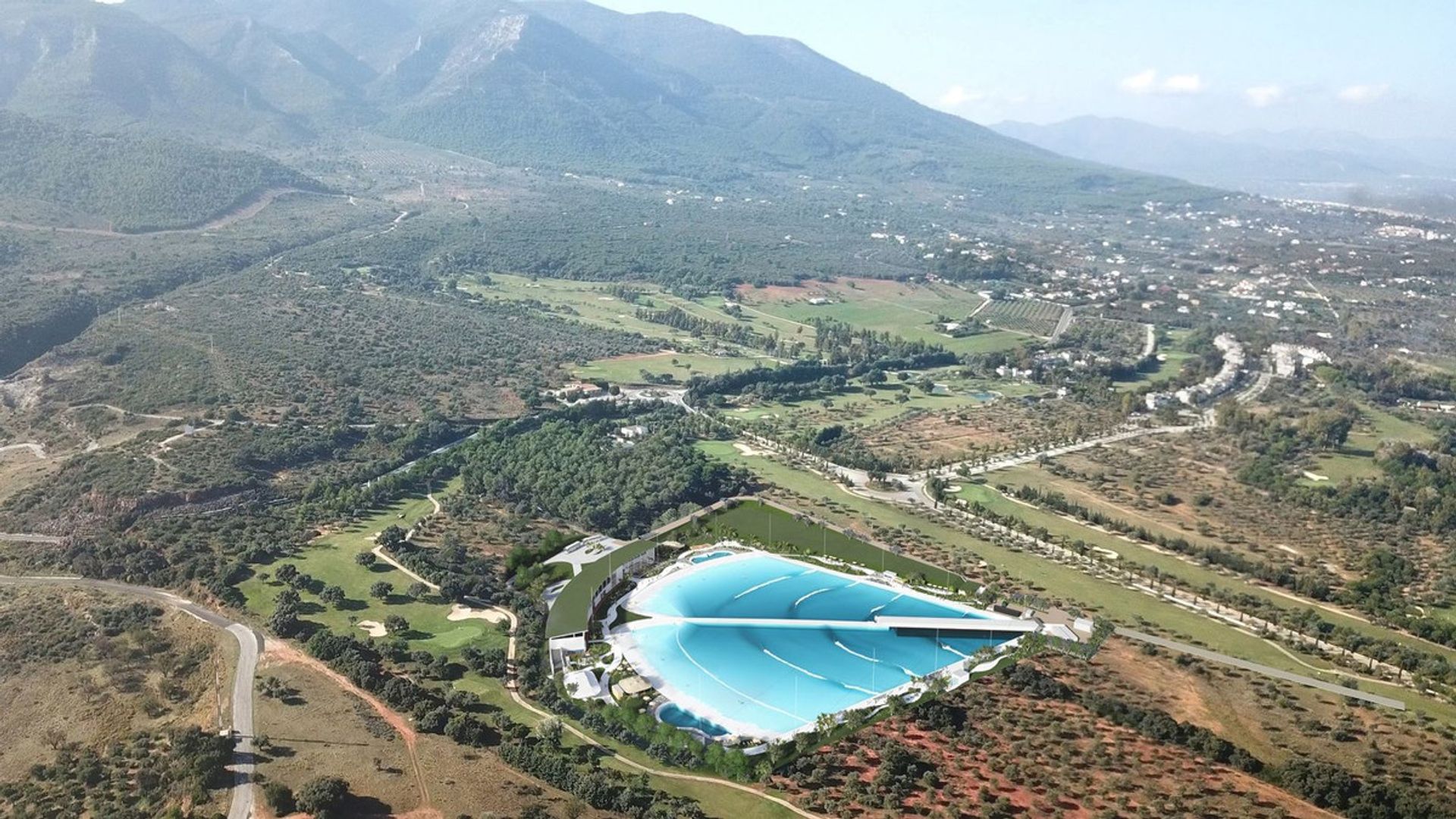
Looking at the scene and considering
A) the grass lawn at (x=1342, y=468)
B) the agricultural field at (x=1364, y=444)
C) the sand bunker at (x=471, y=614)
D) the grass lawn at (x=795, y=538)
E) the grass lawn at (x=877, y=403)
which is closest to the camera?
the sand bunker at (x=471, y=614)

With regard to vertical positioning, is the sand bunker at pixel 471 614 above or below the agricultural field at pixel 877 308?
below

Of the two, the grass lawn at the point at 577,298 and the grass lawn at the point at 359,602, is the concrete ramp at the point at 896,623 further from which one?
the grass lawn at the point at 577,298

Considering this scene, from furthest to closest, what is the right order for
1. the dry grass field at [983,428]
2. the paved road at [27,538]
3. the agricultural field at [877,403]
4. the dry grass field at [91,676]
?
the agricultural field at [877,403] → the dry grass field at [983,428] → the paved road at [27,538] → the dry grass field at [91,676]

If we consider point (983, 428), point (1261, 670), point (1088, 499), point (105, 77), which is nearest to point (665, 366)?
point (983, 428)

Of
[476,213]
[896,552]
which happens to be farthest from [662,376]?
[476,213]

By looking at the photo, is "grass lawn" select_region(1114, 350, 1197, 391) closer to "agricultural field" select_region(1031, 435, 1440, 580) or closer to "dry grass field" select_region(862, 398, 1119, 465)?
"dry grass field" select_region(862, 398, 1119, 465)

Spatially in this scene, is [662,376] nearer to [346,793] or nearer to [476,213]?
[346,793]

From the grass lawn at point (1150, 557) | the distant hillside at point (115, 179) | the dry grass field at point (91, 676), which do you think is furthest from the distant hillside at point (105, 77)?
the grass lawn at point (1150, 557)
